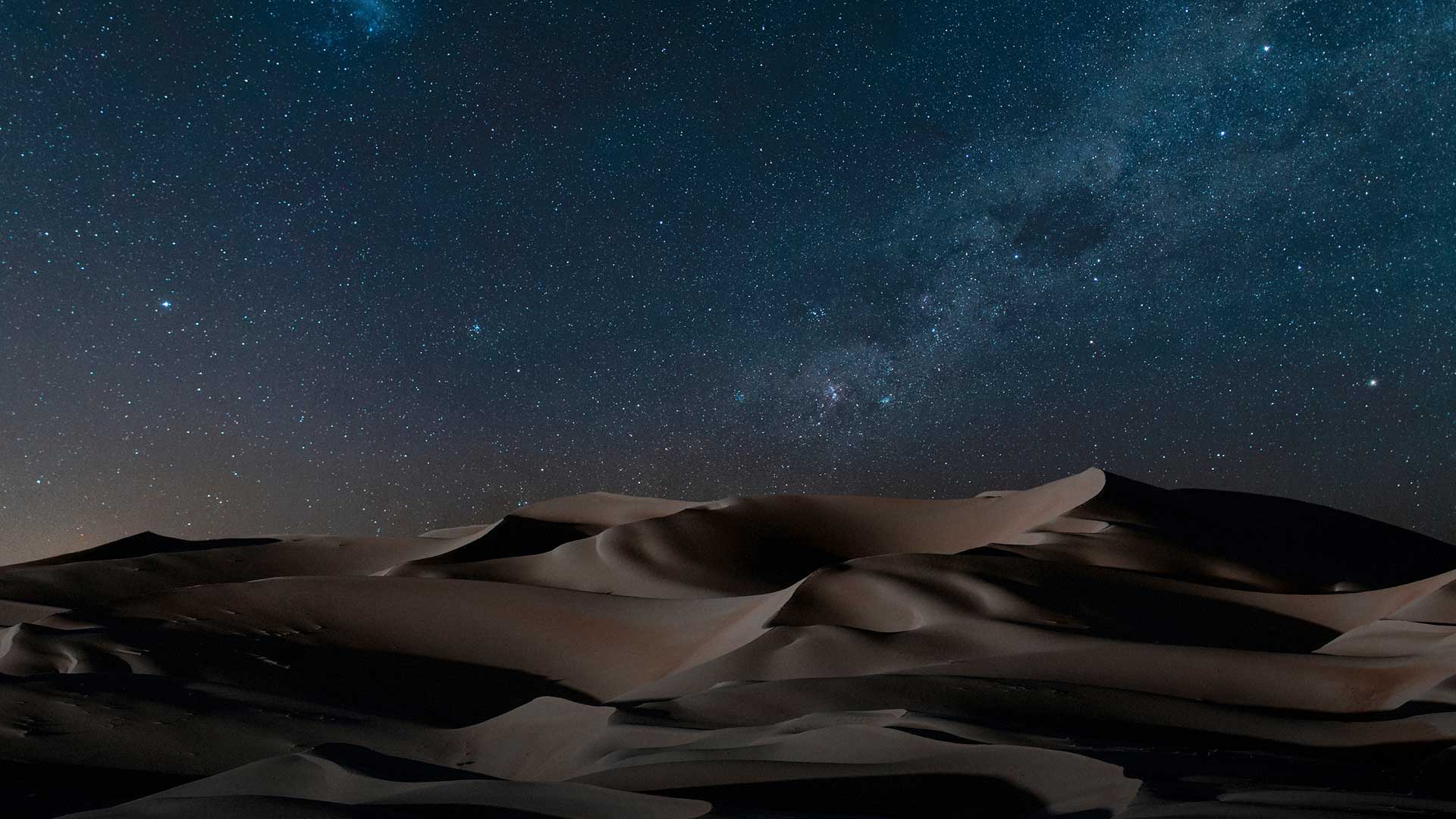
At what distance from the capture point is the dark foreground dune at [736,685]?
6.95 ft

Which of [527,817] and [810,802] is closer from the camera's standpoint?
[527,817]

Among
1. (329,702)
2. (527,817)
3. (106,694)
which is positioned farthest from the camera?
(329,702)

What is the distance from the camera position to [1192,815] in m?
1.68

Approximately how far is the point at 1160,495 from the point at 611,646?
796 cm

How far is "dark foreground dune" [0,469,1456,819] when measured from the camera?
212 centimetres

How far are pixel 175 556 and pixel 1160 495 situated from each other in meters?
10.5

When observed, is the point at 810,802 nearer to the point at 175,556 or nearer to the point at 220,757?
the point at 220,757

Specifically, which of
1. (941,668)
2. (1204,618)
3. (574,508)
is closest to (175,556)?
(574,508)

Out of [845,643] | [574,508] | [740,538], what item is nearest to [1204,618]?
[845,643]

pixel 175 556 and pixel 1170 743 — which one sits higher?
pixel 175 556

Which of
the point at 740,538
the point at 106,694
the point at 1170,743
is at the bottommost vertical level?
the point at 1170,743

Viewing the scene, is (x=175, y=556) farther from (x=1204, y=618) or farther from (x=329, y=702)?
(x=1204, y=618)

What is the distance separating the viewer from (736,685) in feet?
11.6

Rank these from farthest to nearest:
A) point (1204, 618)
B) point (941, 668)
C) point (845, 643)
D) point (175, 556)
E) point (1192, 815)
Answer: point (175, 556) → point (1204, 618) → point (845, 643) → point (941, 668) → point (1192, 815)
